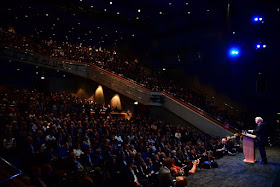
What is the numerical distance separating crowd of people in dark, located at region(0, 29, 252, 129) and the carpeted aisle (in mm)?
6900

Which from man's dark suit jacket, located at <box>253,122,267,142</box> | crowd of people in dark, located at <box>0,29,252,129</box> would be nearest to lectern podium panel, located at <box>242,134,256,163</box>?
man's dark suit jacket, located at <box>253,122,267,142</box>

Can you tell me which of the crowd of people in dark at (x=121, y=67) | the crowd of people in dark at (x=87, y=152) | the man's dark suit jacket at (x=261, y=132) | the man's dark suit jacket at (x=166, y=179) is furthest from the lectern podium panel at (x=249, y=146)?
the crowd of people in dark at (x=121, y=67)

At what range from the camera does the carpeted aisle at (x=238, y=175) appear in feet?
15.6

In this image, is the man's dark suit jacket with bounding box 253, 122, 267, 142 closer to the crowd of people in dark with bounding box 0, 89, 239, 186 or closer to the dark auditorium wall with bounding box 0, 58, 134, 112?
the crowd of people in dark with bounding box 0, 89, 239, 186

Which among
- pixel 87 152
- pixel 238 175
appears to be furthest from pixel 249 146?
pixel 87 152

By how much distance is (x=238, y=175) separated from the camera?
5266 millimetres

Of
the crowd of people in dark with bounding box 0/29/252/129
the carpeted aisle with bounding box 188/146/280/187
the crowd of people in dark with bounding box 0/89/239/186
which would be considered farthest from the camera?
the crowd of people in dark with bounding box 0/29/252/129

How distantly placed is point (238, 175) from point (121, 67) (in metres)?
13.3

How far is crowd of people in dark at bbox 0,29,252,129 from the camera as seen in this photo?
1369 centimetres

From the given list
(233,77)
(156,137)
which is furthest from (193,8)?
(156,137)

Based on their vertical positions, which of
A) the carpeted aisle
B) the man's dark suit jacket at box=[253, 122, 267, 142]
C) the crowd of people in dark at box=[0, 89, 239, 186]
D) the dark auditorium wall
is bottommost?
the carpeted aisle

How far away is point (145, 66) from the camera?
806 inches

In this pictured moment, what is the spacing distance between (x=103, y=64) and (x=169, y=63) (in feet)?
16.8

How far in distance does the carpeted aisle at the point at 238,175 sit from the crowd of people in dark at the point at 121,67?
22.6ft
